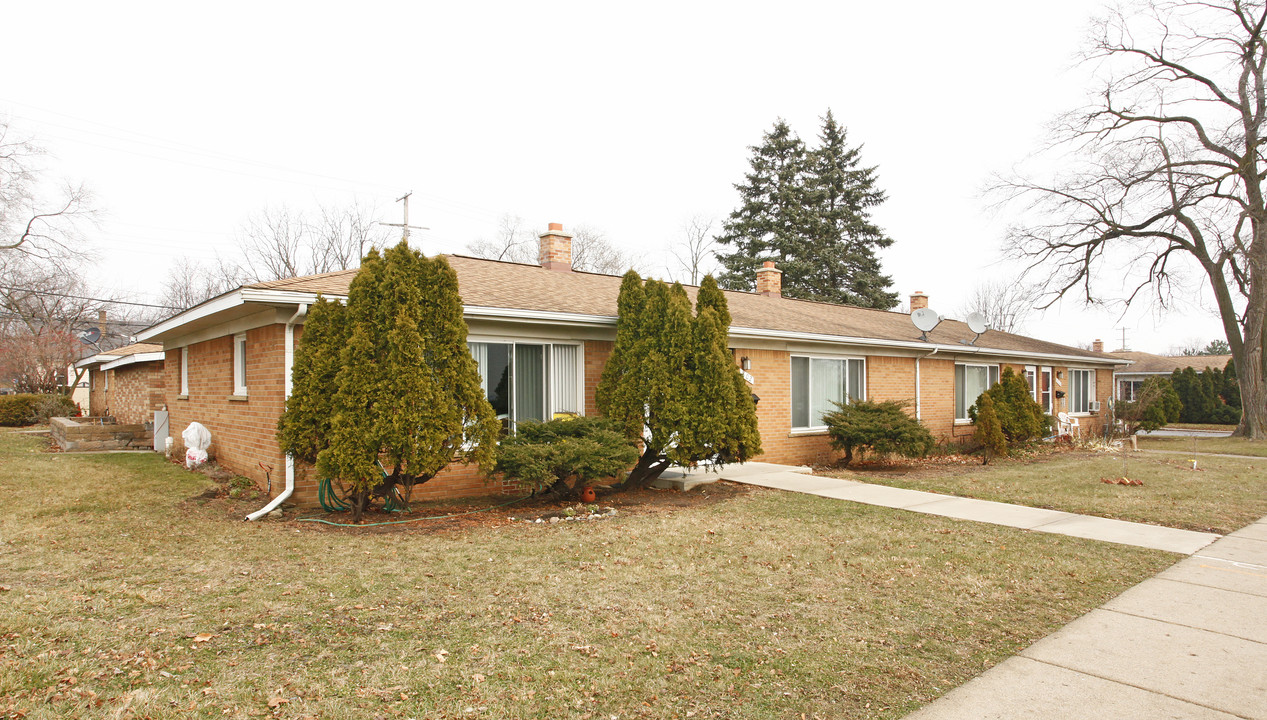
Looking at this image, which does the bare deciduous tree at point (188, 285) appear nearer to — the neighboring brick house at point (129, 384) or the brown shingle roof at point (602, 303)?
the neighboring brick house at point (129, 384)

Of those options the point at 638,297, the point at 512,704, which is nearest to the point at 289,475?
the point at 638,297

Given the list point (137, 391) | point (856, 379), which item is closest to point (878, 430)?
point (856, 379)

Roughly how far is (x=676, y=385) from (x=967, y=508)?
390 centimetres

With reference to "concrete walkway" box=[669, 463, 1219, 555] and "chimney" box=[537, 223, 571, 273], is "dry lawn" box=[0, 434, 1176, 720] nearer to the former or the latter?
"concrete walkway" box=[669, 463, 1219, 555]

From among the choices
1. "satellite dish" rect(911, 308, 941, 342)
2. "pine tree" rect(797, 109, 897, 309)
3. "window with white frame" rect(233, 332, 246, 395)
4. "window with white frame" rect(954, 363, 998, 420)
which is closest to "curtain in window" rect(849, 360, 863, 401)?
"satellite dish" rect(911, 308, 941, 342)

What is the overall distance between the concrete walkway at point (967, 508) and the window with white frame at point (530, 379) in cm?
202

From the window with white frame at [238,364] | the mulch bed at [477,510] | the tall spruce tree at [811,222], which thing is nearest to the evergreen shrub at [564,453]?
the mulch bed at [477,510]

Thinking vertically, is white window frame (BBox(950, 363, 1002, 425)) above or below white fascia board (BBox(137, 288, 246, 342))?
below

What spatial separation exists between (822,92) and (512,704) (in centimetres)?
3491

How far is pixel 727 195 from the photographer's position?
35906 millimetres

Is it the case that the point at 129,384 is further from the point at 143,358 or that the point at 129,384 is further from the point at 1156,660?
the point at 1156,660

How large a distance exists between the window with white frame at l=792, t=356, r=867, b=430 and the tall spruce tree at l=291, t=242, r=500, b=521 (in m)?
7.56

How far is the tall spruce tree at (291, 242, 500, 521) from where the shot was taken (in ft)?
23.5

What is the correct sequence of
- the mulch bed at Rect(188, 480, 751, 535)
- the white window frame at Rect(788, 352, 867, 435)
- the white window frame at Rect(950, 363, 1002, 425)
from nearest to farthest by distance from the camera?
the mulch bed at Rect(188, 480, 751, 535) < the white window frame at Rect(788, 352, 867, 435) < the white window frame at Rect(950, 363, 1002, 425)
